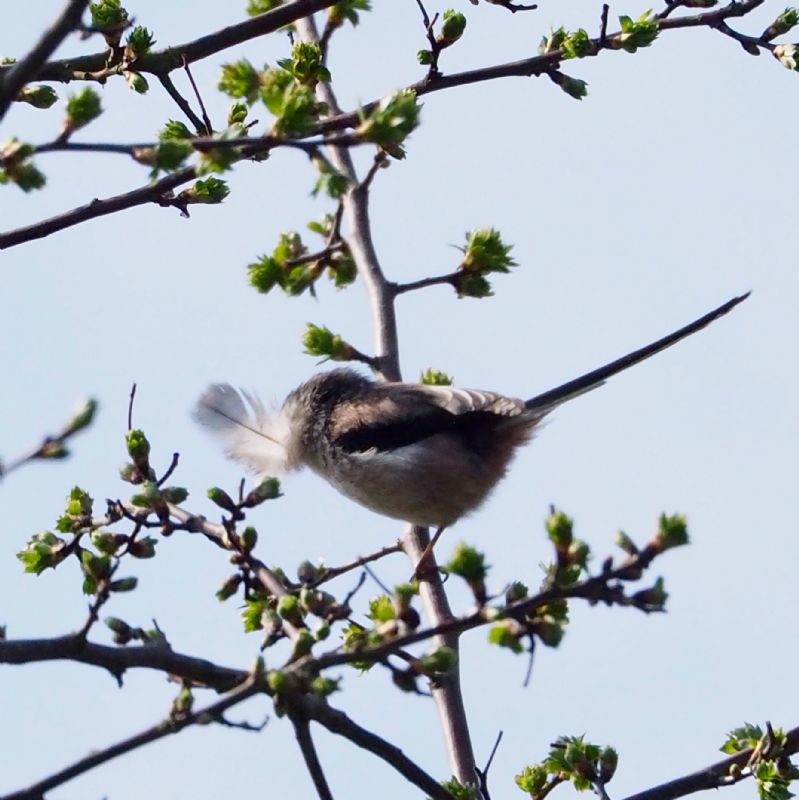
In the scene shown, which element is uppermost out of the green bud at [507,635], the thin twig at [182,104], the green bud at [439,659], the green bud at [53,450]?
the thin twig at [182,104]

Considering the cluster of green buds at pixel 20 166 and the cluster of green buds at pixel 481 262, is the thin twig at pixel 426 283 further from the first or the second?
the cluster of green buds at pixel 20 166

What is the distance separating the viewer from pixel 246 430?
743cm

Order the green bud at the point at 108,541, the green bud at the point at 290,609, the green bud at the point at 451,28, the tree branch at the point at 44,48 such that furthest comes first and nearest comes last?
the green bud at the point at 451,28, the green bud at the point at 108,541, the green bud at the point at 290,609, the tree branch at the point at 44,48

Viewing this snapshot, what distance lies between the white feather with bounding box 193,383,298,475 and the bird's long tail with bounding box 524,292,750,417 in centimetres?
153

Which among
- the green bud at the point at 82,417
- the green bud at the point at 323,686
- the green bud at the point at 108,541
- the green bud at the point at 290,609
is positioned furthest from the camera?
the green bud at the point at 108,541

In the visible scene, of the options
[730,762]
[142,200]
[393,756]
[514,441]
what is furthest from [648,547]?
[514,441]

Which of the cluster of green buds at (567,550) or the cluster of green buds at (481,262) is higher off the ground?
the cluster of green buds at (481,262)

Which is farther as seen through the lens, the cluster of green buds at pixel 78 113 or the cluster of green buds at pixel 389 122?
the cluster of green buds at pixel 78 113

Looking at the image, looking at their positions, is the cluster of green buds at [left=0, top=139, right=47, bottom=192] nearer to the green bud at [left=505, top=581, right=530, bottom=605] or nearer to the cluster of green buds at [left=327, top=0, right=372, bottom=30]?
the green bud at [left=505, top=581, right=530, bottom=605]

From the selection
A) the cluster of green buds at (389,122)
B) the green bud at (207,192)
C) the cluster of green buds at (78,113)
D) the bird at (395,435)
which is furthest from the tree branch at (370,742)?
the bird at (395,435)

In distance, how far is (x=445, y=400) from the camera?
6.55 meters

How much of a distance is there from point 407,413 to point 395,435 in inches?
5.5

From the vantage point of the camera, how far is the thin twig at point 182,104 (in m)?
4.95

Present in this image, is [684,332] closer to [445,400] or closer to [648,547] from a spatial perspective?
[445,400]
